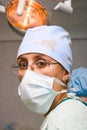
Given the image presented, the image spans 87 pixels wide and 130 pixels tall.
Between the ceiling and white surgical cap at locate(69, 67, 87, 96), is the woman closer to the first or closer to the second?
white surgical cap at locate(69, 67, 87, 96)

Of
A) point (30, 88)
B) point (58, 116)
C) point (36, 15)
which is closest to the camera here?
point (58, 116)

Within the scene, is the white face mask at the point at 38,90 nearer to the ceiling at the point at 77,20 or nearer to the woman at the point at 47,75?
the woman at the point at 47,75

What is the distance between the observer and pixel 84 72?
6.45 feet

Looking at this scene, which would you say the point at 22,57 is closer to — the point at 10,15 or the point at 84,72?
the point at 10,15

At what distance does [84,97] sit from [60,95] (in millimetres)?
916

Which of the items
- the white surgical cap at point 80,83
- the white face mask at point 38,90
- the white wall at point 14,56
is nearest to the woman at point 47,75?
the white face mask at point 38,90

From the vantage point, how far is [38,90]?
3.42ft

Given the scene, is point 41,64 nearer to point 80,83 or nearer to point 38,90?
point 38,90

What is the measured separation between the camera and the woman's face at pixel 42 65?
3.47 ft

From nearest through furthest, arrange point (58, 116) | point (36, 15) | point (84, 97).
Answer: point (58, 116) → point (36, 15) → point (84, 97)

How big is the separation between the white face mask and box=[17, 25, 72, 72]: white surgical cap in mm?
106

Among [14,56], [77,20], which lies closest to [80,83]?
[77,20]

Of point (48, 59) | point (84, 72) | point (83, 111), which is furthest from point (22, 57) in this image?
point (84, 72)

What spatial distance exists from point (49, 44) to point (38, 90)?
22cm
